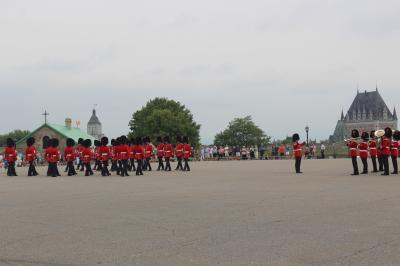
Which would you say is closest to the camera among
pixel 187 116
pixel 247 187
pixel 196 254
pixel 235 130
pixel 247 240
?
pixel 196 254

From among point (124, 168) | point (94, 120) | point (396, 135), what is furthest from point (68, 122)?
point (94, 120)

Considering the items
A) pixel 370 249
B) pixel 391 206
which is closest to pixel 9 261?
pixel 370 249

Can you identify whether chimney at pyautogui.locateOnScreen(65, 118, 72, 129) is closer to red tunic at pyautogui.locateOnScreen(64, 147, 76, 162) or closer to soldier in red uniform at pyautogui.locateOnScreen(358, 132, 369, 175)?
red tunic at pyautogui.locateOnScreen(64, 147, 76, 162)

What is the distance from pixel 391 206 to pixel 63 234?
6279mm

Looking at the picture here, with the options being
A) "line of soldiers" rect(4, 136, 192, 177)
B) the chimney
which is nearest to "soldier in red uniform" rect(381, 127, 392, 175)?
"line of soldiers" rect(4, 136, 192, 177)

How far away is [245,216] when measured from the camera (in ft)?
31.9

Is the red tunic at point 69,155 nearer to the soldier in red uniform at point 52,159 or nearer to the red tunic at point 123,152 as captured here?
the soldier in red uniform at point 52,159

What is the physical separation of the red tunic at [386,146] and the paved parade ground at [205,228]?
7.68 meters

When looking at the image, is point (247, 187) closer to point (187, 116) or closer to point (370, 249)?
point (370, 249)

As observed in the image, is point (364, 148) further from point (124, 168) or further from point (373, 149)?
point (124, 168)

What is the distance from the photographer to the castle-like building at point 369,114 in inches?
6186

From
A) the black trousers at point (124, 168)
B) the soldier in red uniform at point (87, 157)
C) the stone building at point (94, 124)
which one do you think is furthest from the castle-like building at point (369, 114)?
the black trousers at point (124, 168)

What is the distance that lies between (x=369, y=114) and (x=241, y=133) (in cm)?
5423

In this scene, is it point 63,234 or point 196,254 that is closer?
point 196,254
